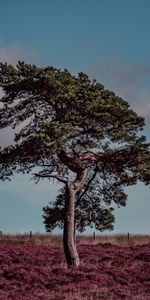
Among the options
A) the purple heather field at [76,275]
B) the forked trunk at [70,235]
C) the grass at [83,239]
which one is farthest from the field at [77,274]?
the grass at [83,239]

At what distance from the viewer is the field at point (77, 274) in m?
24.2

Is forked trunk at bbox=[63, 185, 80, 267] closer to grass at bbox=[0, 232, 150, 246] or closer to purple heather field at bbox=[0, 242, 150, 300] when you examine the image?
purple heather field at bbox=[0, 242, 150, 300]

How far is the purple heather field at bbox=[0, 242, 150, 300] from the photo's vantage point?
24.2 m

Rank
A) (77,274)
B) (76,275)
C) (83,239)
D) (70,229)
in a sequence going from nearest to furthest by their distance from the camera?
(76,275), (77,274), (70,229), (83,239)

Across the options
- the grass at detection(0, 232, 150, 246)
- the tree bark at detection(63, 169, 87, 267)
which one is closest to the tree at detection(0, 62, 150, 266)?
the tree bark at detection(63, 169, 87, 267)

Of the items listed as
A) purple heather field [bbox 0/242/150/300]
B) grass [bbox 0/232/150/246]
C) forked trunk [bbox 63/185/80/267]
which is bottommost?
purple heather field [bbox 0/242/150/300]

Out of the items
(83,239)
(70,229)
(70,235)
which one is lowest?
(70,235)

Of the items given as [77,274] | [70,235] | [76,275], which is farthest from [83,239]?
[76,275]

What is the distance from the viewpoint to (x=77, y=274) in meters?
28.1

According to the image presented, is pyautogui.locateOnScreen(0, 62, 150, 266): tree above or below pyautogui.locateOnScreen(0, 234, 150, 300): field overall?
above

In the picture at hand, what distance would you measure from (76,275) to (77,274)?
0.40 ft

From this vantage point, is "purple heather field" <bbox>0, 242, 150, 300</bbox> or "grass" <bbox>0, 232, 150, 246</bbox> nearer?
"purple heather field" <bbox>0, 242, 150, 300</bbox>

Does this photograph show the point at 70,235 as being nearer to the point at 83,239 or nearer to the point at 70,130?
the point at 70,130

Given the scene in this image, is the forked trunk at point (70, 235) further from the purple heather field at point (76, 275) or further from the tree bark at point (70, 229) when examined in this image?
the purple heather field at point (76, 275)
